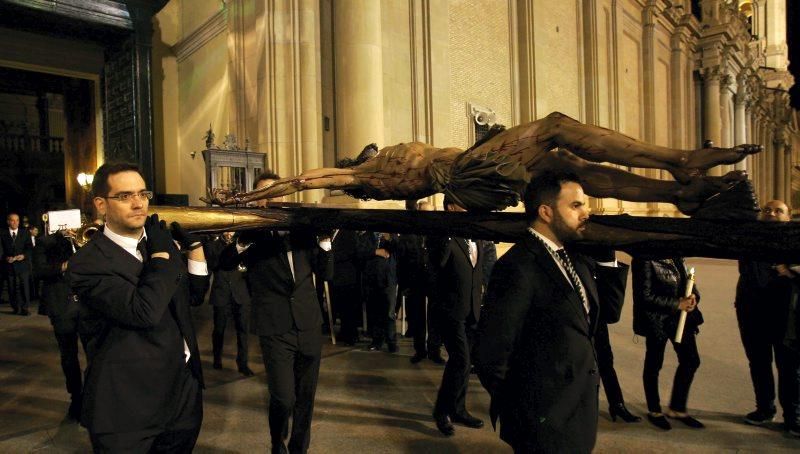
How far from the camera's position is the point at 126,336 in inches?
86.5

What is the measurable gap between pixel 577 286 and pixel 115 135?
13.7 m

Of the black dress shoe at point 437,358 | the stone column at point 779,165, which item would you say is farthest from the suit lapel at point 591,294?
the stone column at point 779,165

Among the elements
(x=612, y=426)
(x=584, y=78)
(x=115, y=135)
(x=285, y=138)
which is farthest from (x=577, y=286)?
(x=584, y=78)

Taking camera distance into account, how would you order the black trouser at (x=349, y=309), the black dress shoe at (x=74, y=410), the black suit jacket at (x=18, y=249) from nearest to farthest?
the black dress shoe at (x=74, y=410) < the black trouser at (x=349, y=309) < the black suit jacket at (x=18, y=249)

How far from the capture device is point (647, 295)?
407 cm

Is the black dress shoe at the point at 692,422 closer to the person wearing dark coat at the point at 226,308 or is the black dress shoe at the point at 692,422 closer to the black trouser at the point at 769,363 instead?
the black trouser at the point at 769,363

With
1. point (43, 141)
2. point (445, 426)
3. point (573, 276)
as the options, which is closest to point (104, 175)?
point (573, 276)

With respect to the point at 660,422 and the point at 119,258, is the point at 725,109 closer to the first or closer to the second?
the point at 660,422

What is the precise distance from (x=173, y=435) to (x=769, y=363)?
4.44 m

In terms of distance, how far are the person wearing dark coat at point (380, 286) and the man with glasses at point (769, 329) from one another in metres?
3.64

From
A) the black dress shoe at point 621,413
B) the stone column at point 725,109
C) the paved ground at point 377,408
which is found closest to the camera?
the paved ground at point 377,408

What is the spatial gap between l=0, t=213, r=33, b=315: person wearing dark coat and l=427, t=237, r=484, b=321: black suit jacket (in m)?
8.73

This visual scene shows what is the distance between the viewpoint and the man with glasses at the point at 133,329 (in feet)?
6.94

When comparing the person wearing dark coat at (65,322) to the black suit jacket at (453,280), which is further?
the person wearing dark coat at (65,322)
